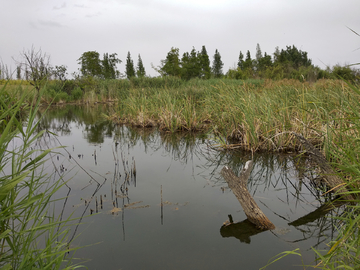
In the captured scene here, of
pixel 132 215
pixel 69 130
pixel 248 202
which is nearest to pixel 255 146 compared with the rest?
pixel 248 202

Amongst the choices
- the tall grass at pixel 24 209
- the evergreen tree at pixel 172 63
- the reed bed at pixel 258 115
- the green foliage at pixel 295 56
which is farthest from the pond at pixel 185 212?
the green foliage at pixel 295 56

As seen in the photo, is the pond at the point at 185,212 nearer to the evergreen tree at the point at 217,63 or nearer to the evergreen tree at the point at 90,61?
the evergreen tree at the point at 90,61

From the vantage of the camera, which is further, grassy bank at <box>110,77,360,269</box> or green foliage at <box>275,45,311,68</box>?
green foliage at <box>275,45,311,68</box>

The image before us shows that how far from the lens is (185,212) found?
2980 mm

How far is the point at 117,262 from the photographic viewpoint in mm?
2145

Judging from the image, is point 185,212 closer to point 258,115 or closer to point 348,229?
point 348,229

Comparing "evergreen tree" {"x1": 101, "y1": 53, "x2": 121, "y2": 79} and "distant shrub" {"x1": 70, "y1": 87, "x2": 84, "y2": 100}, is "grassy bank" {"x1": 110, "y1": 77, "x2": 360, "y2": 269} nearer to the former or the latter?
"distant shrub" {"x1": 70, "y1": 87, "x2": 84, "y2": 100}

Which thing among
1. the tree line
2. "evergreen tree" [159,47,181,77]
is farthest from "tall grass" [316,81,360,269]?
"evergreen tree" [159,47,181,77]

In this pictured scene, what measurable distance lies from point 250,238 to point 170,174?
6.77ft

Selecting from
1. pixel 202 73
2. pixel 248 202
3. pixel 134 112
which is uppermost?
pixel 202 73

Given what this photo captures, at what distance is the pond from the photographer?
2.21 m

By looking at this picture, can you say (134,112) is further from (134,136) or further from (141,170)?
(141,170)

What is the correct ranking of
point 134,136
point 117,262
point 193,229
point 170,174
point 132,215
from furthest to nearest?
point 134,136, point 170,174, point 132,215, point 193,229, point 117,262

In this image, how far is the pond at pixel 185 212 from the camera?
2.21m
